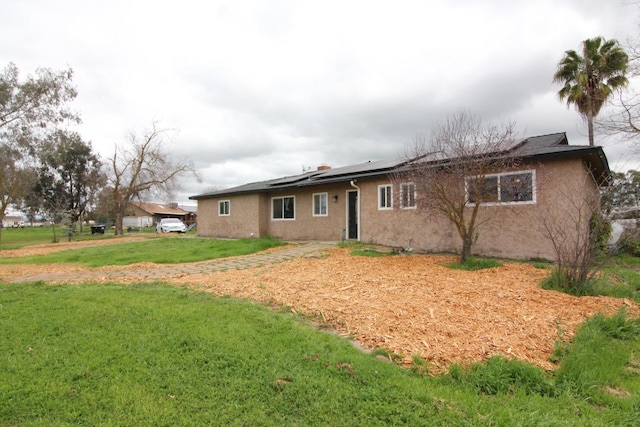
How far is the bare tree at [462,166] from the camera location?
26.1ft

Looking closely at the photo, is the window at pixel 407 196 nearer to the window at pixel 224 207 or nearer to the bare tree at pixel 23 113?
the window at pixel 224 207

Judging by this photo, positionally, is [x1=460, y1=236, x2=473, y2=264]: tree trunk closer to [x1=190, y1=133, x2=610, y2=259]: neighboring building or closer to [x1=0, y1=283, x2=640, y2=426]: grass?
[x1=190, y1=133, x2=610, y2=259]: neighboring building

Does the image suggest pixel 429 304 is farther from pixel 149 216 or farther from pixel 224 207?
pixel 149 216

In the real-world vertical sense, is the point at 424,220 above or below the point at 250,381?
above

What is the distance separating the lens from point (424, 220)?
10.9m

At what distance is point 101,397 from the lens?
7.90 ft

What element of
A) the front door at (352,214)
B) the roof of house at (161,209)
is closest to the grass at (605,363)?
the front door at (352,214)

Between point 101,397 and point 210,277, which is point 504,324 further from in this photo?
point 210,277

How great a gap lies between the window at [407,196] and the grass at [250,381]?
6448mm

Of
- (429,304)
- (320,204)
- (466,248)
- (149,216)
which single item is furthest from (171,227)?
(429,304)

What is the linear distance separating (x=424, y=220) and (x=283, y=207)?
→ 26.3 feet

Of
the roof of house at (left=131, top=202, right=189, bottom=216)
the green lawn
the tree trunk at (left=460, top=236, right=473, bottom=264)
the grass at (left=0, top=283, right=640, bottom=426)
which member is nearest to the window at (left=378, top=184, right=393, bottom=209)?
the tree trunk at (left=460, top=236, right=473, bottom=264)

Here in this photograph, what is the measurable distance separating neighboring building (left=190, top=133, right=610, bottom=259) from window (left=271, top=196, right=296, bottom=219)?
5 centimetres

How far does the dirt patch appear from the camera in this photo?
3436mm
